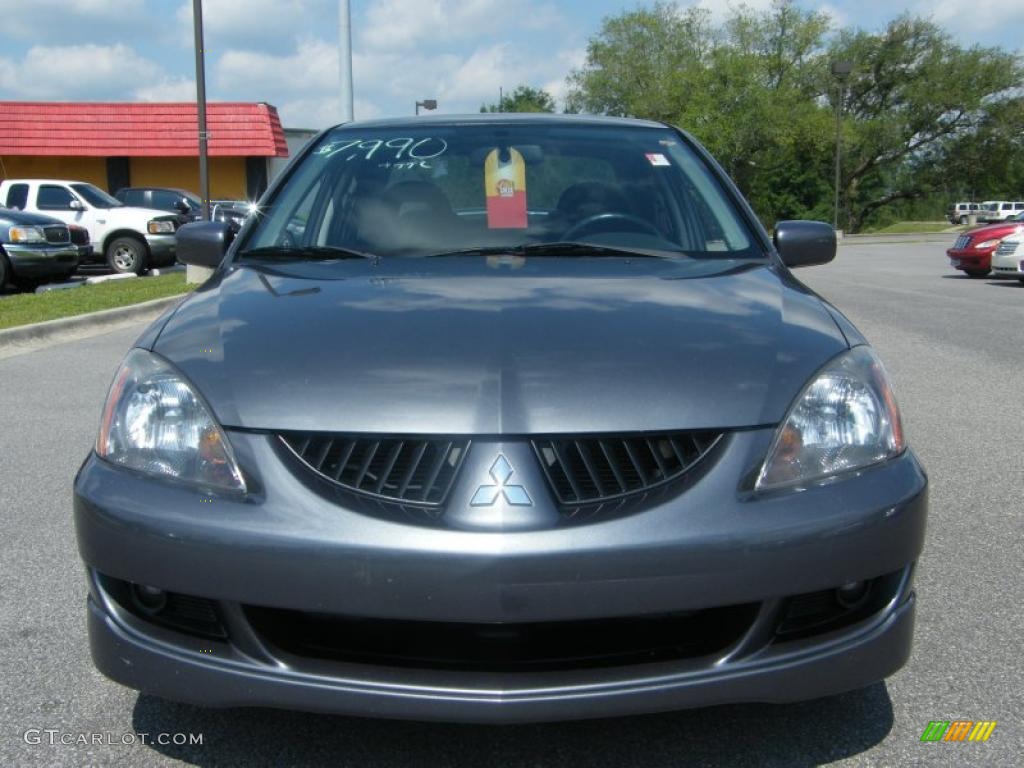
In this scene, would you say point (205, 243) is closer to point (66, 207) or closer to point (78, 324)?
point (78, 324)

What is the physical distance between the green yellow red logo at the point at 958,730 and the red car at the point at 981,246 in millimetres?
16711

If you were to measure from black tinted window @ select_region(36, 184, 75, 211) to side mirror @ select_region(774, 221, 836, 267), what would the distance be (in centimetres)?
1786

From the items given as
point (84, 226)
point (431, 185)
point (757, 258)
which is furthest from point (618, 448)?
point (84, 226)

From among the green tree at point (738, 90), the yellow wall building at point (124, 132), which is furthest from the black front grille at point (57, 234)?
the green tree at point (738, 90)

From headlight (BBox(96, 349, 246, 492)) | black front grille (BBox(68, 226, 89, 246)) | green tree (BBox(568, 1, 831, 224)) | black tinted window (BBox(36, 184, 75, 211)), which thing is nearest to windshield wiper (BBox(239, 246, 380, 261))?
headlight (BBox(96, 349, 246, 492))

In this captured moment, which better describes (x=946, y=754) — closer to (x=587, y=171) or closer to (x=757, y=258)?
(x=757, y=258)

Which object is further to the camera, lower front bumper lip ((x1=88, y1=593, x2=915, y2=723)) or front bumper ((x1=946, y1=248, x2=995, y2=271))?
front bumper ((x1=946, y1=248, x2=995, y2=271))

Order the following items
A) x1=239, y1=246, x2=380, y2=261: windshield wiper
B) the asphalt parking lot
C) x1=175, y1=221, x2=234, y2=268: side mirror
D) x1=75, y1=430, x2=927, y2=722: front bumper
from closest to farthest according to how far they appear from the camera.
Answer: x1=75, y1=430, x2=927, y2=722: front bumper, the asphalt parking lot, x1=239, y1=246, x2=380, y2=261: windshield wiper, x1=175, y1=221, x2=234, y2=268: side mirror

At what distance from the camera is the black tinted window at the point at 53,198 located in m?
19.0

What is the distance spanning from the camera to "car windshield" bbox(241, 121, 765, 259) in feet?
10.7

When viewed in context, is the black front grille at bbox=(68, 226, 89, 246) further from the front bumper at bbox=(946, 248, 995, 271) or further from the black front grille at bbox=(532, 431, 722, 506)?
the black front grille at bbox=(532, 431, 722, 506)

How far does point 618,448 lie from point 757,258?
4.40 feet

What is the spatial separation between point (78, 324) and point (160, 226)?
29.6 ft

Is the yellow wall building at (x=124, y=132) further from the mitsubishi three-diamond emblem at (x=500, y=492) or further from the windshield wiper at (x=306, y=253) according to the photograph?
the mitsubishi three-diamond emblem at (x=500, y=492)
